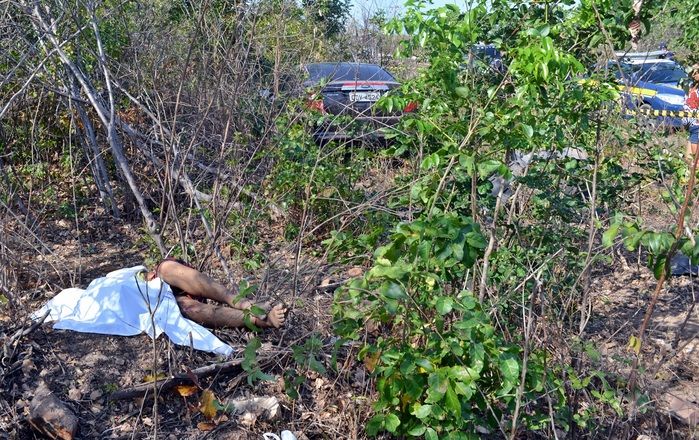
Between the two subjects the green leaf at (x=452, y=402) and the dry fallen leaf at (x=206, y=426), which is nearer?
the green leaf at (x=452, y=402)

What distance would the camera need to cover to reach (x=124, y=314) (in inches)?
171

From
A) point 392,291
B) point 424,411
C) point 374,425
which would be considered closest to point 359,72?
point 374,425

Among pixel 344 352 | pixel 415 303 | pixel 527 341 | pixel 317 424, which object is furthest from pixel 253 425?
pixel 527 341

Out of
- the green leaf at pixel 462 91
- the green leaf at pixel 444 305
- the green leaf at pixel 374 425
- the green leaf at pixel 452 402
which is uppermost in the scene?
the green leaf at pixel 462 91

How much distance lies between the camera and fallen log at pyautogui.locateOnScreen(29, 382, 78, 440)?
347 centimetres

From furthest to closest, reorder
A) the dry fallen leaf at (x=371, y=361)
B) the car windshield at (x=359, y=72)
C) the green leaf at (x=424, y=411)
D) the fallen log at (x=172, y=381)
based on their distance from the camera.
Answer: the car windshield at (x=359, y=72)
the fallen log at (x=172, y=381)
the dry fallen leaf at (x=371, y=361)
the green leaf at (x=424, y=411)

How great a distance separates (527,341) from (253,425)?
1.42 metres

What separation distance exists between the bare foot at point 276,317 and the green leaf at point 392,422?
0.95 m

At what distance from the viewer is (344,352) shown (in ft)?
13.7

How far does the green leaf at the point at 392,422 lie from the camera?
3.28 metres

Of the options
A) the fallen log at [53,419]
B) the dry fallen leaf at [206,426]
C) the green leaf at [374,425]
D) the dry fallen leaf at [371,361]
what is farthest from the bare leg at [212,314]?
the green leaf at [374,425]

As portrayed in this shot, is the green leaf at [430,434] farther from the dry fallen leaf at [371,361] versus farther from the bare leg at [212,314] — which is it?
the bare leg at [212,314]

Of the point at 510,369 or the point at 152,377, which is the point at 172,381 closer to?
the point at 152,377

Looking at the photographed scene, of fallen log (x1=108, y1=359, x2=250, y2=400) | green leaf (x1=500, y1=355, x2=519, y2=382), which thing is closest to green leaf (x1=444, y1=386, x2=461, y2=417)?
green leaf (x1=500, y1=355, x2=519, y2=382)
